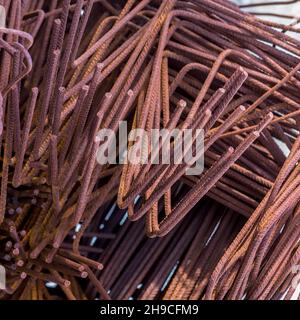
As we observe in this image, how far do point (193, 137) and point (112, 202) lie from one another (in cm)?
21

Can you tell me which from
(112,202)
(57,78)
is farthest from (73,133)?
(112,202)

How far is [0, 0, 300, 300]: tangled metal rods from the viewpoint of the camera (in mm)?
447

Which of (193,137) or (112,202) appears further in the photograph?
(112,202)

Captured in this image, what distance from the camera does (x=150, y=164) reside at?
0.44 m

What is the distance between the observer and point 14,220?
546mm

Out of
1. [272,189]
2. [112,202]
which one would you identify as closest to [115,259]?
[112,202]

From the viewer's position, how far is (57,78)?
46 cm

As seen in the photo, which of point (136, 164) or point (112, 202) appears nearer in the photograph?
point (136, 164)

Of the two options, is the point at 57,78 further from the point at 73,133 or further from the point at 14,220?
the point at 14,220

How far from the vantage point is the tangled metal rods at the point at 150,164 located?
1.47ft

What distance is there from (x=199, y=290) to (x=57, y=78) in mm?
230

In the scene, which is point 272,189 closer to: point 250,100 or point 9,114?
point 250,100
